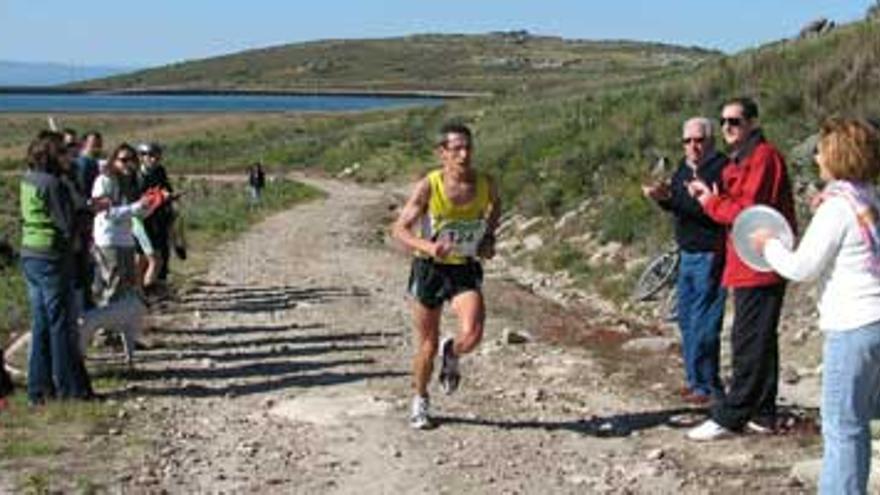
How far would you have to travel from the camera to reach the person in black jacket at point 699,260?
1009 centimetres

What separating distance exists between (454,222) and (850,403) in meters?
3.45

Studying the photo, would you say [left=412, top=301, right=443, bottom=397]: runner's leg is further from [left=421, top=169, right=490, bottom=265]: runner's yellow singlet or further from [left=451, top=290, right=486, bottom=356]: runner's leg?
[left=421, top=169, right=490, bottom=265]: runner's yellow singlet

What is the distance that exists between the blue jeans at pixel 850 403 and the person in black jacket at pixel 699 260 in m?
3.43

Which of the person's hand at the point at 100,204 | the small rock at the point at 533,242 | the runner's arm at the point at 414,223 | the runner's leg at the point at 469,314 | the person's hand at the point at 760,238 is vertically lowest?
the small rock at the point at 533,242

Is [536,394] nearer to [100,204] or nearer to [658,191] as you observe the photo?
[658,191]

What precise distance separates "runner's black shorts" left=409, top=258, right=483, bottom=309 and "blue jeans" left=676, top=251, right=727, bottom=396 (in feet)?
5.29

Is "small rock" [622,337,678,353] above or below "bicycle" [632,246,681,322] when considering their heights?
below

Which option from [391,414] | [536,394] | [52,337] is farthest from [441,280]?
[52,337]

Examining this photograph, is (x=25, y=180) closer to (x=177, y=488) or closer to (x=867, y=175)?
(x=177, y=488)

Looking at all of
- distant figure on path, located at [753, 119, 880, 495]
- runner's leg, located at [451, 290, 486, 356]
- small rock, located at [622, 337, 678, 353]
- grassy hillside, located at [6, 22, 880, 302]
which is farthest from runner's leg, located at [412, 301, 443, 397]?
grassy hillside, located at [6, 22, 880, 302]

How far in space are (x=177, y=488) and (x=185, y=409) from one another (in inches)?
87.7

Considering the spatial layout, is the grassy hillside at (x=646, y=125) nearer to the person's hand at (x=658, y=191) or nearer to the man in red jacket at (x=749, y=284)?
the person's hand at (x=658, y=191)

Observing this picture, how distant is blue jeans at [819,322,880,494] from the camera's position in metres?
6.48

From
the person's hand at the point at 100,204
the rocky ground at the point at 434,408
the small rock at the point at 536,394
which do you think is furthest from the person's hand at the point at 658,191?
the person's hand at the point at 100,204
